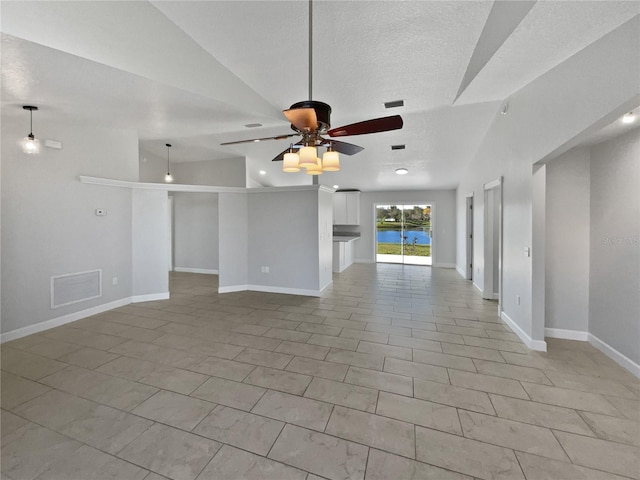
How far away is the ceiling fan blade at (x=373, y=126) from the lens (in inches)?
82.4

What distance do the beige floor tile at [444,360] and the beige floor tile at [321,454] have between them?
4.53 ft

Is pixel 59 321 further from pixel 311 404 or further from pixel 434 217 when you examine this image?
pixel 434 217

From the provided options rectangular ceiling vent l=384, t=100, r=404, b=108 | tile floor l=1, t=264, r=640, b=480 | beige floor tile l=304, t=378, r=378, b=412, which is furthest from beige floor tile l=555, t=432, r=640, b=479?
rectangular ceiling vent l=384, t=100, r=404, b=108

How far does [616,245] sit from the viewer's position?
9.48 ft

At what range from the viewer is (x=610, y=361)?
111 inches

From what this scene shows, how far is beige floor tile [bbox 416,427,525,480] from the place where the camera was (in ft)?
5.08

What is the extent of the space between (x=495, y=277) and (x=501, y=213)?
165 cm

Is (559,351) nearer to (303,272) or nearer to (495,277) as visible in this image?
(495,277)

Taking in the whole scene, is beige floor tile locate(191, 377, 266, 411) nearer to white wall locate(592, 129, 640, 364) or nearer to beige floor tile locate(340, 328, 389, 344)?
beige floor tile locate(340, 328, 389, 344)

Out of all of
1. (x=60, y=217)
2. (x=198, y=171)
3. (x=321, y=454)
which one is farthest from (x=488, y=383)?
(x=198, y=171)

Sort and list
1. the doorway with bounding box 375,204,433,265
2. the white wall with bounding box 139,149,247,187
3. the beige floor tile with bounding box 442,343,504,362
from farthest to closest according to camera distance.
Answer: the doorway with bounding box 375,204,433,265 → the white wall with bounding box 139,149,247,187 → the beige floor tile with bounding box 442,343,504,362

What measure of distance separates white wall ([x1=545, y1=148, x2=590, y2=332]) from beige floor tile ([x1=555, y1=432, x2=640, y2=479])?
204 centimetres

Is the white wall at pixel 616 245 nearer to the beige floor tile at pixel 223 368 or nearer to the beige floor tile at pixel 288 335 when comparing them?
the beige floor tile at pixel 288 335

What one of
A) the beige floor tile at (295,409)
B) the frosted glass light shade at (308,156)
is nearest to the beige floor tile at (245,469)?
the beige floor tile at (295,409)
